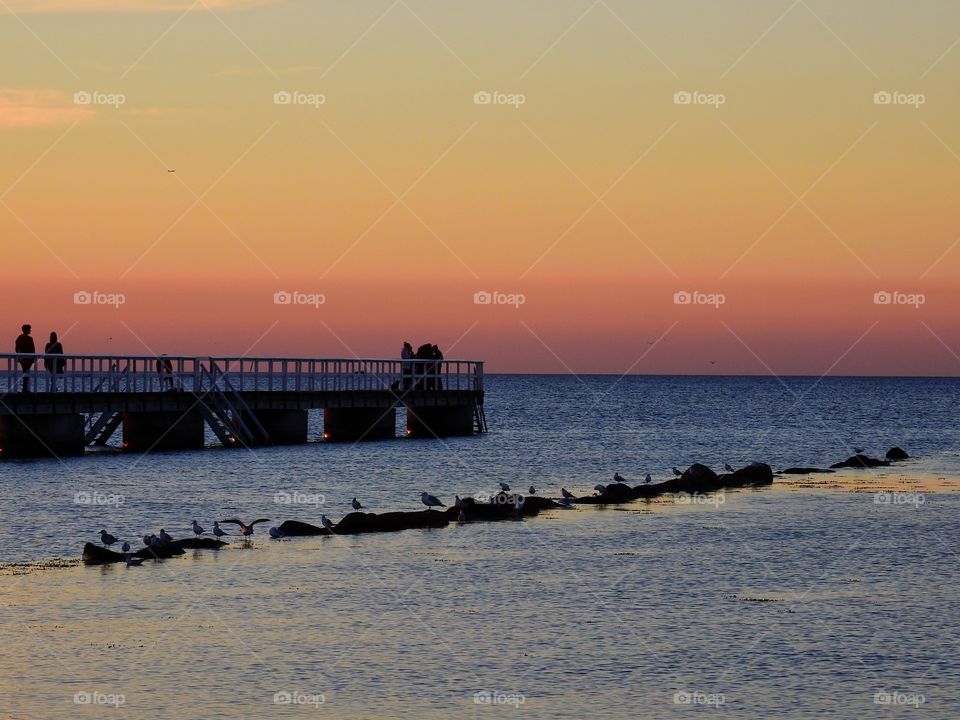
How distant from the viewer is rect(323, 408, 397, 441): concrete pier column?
69312 mm

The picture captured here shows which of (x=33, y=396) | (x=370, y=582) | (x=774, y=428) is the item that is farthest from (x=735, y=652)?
(x=774, y=428)

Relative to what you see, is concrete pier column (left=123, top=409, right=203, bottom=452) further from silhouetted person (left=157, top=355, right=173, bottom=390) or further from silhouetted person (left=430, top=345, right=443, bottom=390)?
silhouetted person (left=430, top=345, right=443, bottom=390)

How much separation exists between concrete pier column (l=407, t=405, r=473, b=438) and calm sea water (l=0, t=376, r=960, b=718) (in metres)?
30.5

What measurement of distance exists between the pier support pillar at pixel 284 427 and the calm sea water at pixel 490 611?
19266 mm

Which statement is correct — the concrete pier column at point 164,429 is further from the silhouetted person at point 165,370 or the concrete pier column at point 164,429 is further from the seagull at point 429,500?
the seagull at point 429,500

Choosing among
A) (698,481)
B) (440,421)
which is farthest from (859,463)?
(440,421)

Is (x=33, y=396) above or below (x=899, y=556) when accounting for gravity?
above

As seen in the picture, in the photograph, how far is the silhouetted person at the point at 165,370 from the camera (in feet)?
182

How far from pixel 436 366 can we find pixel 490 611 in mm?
49758

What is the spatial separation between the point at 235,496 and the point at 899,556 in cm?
1865

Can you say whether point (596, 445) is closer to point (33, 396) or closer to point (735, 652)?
point (33, 396)

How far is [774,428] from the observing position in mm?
102812

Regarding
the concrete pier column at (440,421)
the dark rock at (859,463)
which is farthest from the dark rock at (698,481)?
the concrete pier column at (440,421)

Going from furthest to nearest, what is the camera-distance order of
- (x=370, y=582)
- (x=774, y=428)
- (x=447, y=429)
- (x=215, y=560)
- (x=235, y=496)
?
1. (x=774, y=428)
2. (x=447, y=429)
3. (x=235, y=496)
4. (x=215, y=560)
5. (x=370, y=582)
